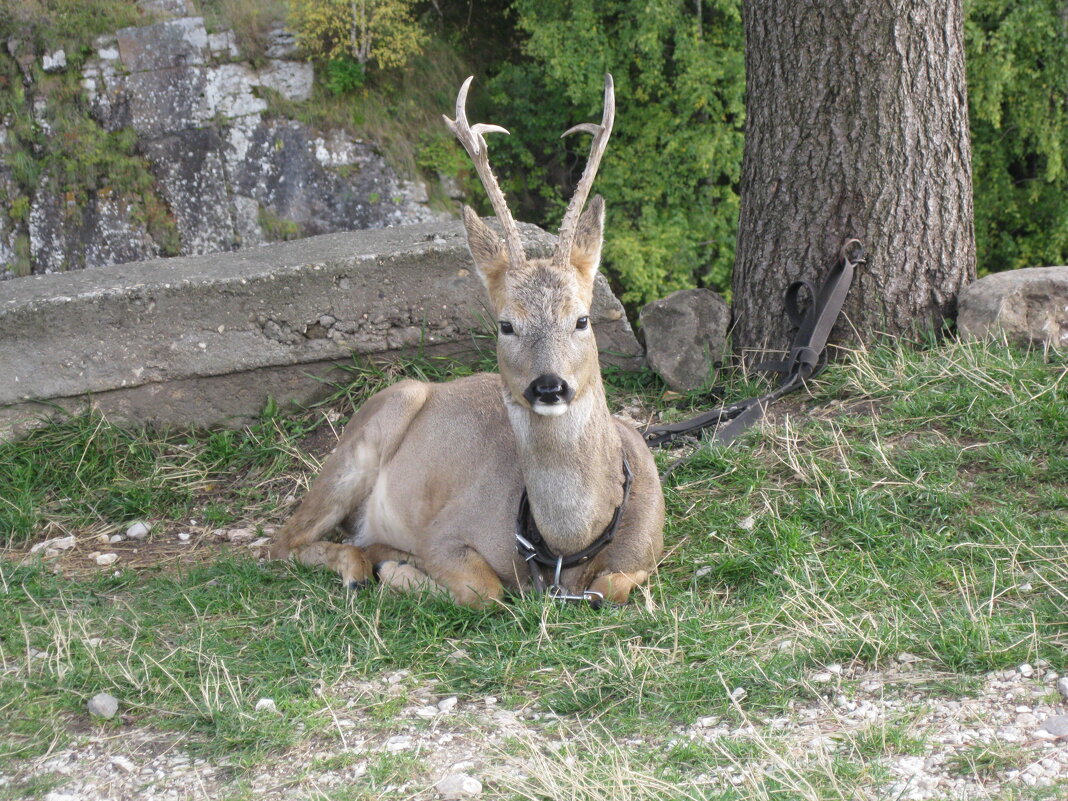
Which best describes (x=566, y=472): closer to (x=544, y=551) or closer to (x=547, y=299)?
(x=544, y=551)

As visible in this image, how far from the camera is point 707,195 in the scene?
1120 centimetres

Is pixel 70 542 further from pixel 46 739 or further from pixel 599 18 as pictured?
pixel 599 18

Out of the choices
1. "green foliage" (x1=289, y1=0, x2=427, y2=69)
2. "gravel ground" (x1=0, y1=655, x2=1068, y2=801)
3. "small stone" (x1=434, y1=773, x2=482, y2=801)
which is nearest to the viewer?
"gravel ground" (x1=0, y1=655, x2=1068, y2=801)

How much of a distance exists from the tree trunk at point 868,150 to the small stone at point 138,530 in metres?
3.67

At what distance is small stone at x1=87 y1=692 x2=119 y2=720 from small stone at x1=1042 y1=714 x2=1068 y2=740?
9.62 ft

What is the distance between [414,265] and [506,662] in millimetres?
3267

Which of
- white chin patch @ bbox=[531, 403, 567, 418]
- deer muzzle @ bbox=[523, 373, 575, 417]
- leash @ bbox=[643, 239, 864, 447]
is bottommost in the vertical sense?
leash @ bbox=[643, 239, 864, 447]

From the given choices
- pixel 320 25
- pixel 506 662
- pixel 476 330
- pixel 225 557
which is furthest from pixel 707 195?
pixel 506 662

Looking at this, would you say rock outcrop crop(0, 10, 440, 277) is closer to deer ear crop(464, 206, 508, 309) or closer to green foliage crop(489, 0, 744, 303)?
green foliage crop(489, 0, 744, 303)

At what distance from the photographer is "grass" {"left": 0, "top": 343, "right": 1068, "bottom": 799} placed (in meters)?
3.50

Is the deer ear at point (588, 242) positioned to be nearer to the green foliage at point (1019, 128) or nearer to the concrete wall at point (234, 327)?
the concrete wall at point (234, 327)

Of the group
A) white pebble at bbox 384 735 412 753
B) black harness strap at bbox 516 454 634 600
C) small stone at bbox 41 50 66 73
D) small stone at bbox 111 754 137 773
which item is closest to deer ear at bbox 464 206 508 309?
black harness strap at bbox 516 454 634 600

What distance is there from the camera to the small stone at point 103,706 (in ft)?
12.5

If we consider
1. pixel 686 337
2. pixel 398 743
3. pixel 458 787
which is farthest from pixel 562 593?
pixel 686 337
